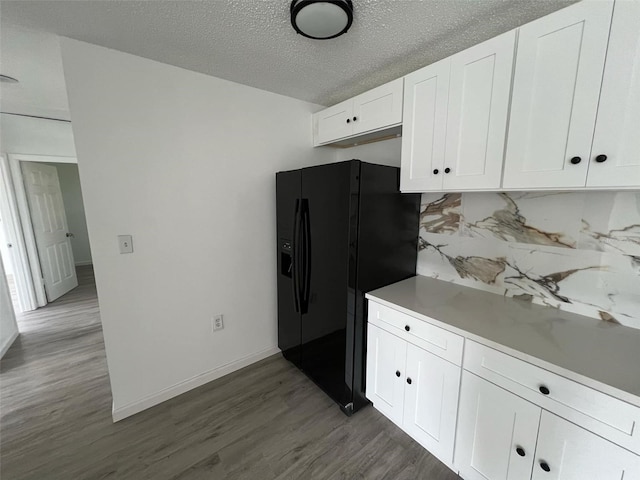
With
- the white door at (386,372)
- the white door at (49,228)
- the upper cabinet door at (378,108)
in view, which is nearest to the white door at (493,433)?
the white door at (386,372)

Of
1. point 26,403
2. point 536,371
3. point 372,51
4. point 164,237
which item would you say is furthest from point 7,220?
point 536,371

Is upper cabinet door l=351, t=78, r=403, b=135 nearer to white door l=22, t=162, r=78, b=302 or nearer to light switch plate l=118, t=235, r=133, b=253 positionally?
light switch plate l=118, t=235, r=133, b=253

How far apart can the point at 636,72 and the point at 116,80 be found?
2588 mm

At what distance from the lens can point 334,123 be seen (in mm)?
2260

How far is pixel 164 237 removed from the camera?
1859 millimetres

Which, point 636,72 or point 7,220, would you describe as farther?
point 7,220

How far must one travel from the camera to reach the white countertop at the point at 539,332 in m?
0.96

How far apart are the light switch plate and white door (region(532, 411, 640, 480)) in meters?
2.41

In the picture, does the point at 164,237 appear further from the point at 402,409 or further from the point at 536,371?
the point at 536,371

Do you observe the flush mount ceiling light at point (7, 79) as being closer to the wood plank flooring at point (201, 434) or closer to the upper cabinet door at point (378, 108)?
the wood plank flooring at point (201, 434)

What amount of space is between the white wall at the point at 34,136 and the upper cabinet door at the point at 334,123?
291 cm

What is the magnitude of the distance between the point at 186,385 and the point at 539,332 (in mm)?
2409

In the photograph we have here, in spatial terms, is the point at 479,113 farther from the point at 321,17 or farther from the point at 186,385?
the point at 186,385

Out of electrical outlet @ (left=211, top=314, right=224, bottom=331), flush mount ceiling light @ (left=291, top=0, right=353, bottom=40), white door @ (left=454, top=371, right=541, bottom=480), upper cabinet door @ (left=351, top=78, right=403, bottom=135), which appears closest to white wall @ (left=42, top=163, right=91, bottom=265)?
electrical outlet @ (left=211, top=314, right=224, bottom=331)
